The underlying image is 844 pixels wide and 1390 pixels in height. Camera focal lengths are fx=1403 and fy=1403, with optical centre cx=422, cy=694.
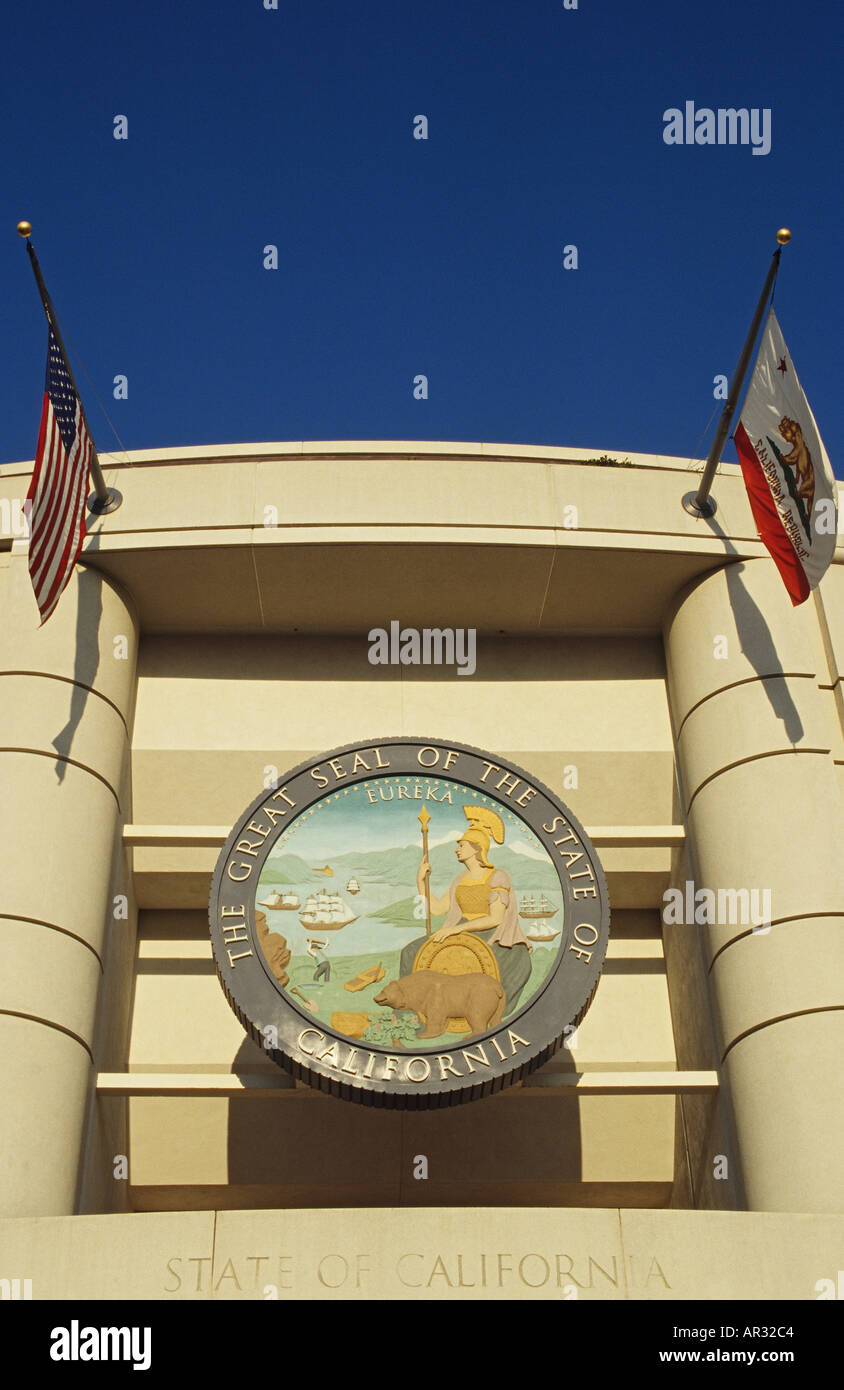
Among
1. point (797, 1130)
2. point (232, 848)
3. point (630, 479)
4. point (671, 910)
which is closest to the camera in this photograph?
point (797, 1130)

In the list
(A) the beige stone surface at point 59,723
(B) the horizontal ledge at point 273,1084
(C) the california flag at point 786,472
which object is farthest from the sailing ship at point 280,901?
(C) the california flag at point 786,472

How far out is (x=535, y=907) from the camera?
1284 cm

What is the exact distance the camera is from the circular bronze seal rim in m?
11.6

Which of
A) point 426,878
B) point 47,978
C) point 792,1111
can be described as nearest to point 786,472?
point 426,878

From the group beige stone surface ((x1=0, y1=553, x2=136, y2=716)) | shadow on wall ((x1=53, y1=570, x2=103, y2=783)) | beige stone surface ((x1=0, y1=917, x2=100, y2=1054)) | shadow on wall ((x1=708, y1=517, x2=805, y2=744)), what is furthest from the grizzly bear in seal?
beige stone surface ((x1=0, y1=553, x2=136, y2=716))

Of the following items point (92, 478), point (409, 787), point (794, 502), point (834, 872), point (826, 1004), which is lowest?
point (826, 1004)

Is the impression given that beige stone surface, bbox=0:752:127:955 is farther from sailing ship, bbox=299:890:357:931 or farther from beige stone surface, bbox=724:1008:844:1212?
beige stone surface, bbox=724:1008:844:1212

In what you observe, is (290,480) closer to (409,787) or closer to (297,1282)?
(409,787)

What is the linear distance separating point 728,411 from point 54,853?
26.2ft

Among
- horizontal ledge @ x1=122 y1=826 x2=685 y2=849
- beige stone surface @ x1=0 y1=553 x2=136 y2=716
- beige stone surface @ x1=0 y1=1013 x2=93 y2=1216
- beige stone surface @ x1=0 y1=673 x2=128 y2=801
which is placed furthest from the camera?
beige stone surface @ x1=0 y1=553 x2=136 y2=716

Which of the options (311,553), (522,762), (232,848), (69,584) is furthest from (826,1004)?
(69,584)

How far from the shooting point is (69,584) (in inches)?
582

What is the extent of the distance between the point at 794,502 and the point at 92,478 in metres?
7.36

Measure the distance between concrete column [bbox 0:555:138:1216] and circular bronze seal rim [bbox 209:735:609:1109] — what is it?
135 centimetres
